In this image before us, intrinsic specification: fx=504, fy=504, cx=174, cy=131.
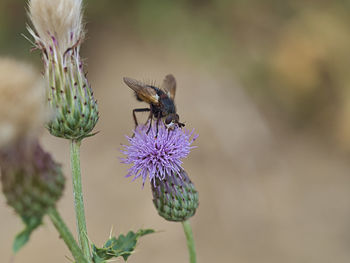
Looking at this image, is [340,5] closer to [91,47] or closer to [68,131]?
[91,47]

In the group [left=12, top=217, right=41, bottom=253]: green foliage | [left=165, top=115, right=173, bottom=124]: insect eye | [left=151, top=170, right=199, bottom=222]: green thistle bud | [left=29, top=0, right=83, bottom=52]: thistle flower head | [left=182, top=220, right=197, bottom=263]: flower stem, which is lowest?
[left=182, top=220, right=197, bottom=263]: flower stem

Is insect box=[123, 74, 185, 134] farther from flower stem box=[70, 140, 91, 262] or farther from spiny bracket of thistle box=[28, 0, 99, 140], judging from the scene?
flower stem box=[70, 140, 91, 262]

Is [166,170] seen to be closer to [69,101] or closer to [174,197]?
[174,197]

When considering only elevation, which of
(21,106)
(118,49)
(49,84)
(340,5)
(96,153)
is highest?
(118,49)

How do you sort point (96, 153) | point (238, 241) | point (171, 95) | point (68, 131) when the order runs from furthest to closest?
point (96, 153) < point (238, 241) < point (171, 95) < point (68, 131)

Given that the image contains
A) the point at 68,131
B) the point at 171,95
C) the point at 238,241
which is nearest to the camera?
the point at 68,131

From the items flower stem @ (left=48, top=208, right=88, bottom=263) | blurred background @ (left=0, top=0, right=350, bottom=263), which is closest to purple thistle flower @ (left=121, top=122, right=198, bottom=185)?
flower stem @ (left=48, top=208, right=88, bottom=263)

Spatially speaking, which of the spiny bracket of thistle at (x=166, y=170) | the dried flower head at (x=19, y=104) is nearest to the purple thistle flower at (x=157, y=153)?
the spiny bracket of thistle at (x=166, y=170)

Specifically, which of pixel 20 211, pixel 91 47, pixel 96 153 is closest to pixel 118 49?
pixel 91 47
